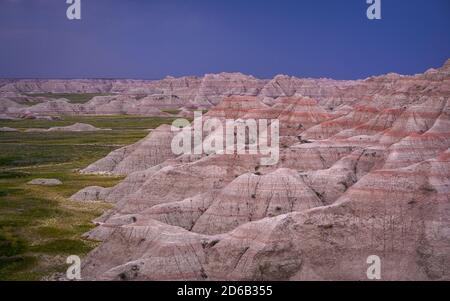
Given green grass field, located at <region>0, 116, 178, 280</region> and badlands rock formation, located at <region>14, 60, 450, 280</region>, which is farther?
green grass field, located at <region>0, 116, 178, 280</region>

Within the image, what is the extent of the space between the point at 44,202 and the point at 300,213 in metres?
31.6

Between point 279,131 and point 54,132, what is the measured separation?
227ft

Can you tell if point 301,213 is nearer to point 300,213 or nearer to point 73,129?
point 300,213

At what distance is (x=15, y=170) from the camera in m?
83.9

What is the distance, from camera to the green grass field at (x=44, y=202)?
41281 millimetres

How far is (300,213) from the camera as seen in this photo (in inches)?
1411

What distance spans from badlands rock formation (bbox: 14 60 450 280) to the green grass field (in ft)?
9.17

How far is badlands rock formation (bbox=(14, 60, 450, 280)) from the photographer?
107 ft

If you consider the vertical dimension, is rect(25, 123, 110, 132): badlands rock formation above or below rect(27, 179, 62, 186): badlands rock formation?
above
